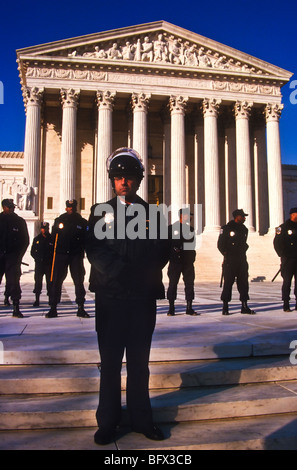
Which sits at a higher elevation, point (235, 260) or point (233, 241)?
point (233, 241)

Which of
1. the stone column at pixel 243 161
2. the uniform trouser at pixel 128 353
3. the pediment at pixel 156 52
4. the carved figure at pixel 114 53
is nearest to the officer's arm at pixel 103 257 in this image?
the uniform trouser at pixel 128 353

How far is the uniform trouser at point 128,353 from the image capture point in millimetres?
3273

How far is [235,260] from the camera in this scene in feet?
28.9

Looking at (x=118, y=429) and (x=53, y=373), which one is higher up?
(x=53, y=373)

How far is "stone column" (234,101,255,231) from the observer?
111 feet

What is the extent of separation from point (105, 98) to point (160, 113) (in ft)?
21.3

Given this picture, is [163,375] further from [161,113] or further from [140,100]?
[161,113]

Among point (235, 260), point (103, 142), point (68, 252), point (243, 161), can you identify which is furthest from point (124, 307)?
point (243, 161)

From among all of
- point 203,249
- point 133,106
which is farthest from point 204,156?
point 203,249

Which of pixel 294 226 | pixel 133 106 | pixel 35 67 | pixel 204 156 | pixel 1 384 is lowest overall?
pixel 1 384

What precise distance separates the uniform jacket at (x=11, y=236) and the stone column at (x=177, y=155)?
977 inches
